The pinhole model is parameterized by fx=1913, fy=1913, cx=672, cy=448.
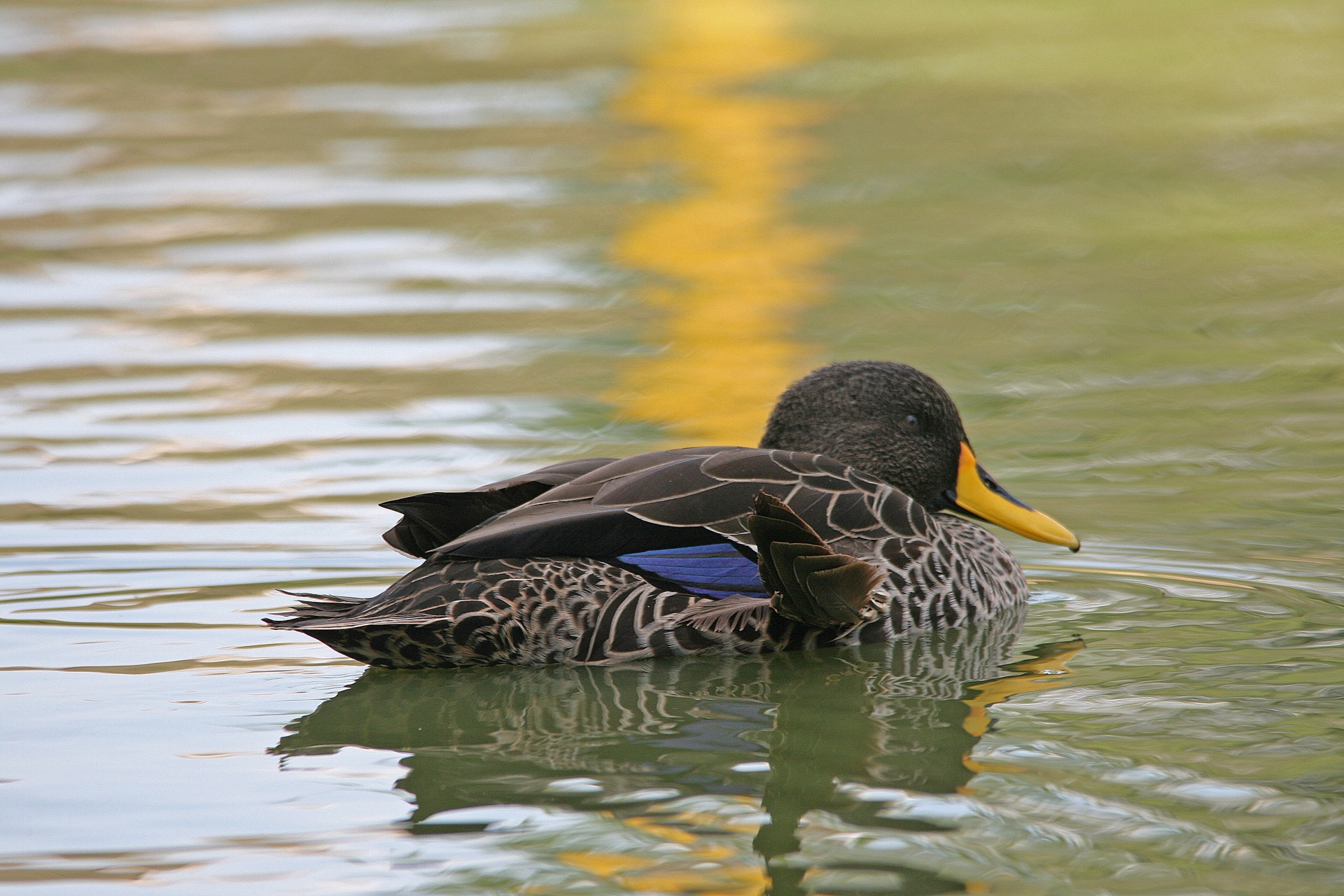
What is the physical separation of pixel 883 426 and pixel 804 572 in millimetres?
1410

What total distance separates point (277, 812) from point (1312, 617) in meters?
3.27

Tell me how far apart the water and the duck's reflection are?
0.02 metres

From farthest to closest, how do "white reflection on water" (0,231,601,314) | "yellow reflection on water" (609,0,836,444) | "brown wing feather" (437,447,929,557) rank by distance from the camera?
1. "white reflection on water" (0,231,601,314)
2. "yellow reflection on water" (609,0,836,444)
3. "brown wing feather" (437,447,929,557)

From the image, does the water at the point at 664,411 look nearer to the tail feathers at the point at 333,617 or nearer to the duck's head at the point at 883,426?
the tail feathers at the point at 333,617

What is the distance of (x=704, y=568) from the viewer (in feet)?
18.3

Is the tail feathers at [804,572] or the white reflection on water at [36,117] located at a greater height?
the white reflection on water at [36,117]

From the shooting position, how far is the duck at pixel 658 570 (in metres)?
5.39

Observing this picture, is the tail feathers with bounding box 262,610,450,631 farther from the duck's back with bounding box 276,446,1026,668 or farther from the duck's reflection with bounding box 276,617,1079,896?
the duck's reflection with bounding box 276,617,1079,896

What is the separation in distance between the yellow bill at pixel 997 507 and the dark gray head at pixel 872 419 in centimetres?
10

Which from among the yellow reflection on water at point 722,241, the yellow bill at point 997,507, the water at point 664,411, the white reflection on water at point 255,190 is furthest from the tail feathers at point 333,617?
the white reflection on water at point 255,190

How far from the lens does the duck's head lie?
655 cm

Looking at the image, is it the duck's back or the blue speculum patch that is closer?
the duck's back

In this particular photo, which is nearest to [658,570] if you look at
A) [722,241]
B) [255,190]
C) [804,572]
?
[804,572]

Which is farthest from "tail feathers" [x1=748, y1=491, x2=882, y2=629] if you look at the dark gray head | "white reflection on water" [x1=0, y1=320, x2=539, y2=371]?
"white reflection on water" [x1=0, y1=320, x2=539, y2=371]
